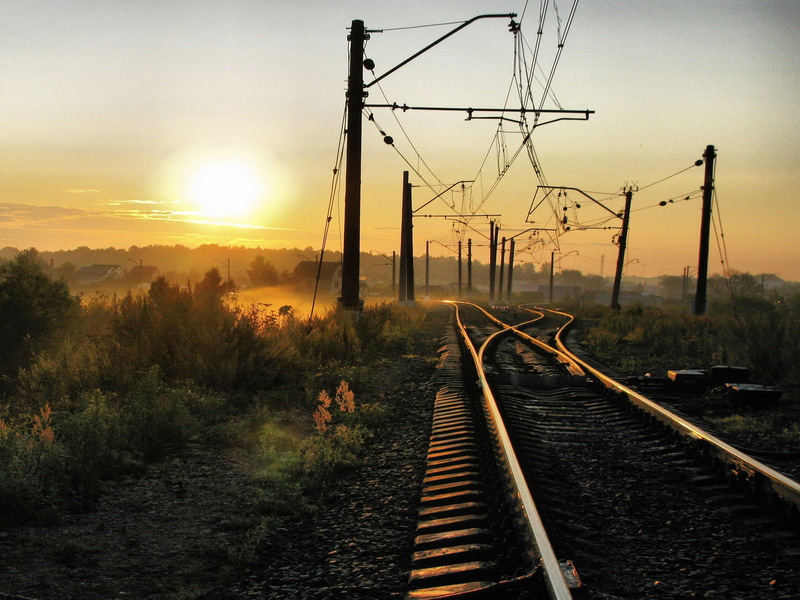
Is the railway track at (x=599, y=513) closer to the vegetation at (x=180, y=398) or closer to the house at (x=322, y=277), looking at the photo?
the vegetation at (x=180, y=398)

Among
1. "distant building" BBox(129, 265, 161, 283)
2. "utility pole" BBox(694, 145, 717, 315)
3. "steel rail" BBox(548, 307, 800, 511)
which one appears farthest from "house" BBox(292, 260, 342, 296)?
"steel rail" BBox(548, 307, 800, 511)

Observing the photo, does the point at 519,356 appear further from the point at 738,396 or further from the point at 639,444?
the point at 639,444

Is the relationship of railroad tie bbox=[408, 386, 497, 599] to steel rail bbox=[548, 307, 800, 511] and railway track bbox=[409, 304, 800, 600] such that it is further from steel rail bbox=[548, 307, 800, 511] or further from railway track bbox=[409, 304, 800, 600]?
steel rail bbox=[548, 307, 800, 511]

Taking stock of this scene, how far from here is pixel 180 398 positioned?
28.5 feet

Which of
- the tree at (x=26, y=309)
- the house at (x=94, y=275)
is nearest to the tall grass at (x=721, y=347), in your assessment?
the tree at (x=26, y=309)

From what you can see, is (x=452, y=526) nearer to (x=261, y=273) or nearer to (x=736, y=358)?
(x=736, y=358)

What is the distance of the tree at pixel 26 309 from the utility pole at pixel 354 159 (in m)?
7.62

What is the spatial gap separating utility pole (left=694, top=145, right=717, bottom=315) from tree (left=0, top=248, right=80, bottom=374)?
27689 mm

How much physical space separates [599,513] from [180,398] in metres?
5.68

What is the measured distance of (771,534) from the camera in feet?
14.5

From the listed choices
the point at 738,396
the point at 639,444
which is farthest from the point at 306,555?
the point at 738,396

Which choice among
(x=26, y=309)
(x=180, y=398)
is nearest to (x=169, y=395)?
(x=180, y=398)

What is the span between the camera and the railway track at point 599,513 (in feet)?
12.3

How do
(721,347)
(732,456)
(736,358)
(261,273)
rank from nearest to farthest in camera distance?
(732,456), (736,358), (721,347), (261,273)
